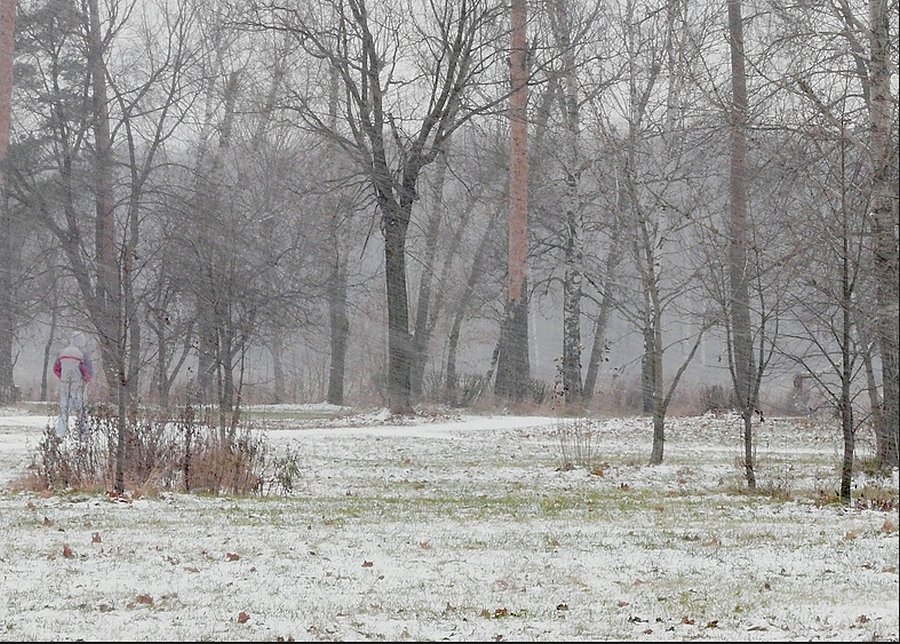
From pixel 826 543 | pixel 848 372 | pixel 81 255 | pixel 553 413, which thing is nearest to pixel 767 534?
pixel 826 543

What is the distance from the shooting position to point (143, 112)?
29641 mm

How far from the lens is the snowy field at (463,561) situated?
242 inches

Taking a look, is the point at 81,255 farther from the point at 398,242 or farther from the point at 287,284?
the point at 398,242

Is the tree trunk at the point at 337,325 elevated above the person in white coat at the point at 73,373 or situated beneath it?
elevated above

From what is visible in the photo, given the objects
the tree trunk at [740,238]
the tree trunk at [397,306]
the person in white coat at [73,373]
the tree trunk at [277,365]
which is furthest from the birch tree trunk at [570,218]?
the person in white coat at [73,373]

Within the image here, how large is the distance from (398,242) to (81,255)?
9.50 metres

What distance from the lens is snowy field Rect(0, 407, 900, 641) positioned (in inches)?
242

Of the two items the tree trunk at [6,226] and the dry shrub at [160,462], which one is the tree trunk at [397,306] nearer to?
the tree trunk at [6,226]

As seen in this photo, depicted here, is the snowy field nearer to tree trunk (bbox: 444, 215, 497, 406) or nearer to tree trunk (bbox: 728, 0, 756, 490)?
tree trunk (bbox: 728, 0, 756, 490)

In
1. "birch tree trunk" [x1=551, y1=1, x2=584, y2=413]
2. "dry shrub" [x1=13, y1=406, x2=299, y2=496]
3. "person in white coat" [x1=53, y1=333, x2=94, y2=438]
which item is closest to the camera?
"dry shrub" [x1=13, y1=406, x2=299, y2=496]

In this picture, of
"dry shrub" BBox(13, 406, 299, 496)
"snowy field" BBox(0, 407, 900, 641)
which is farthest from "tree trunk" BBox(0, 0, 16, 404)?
"dry shrub" BBox(13, 406, 299, 496)

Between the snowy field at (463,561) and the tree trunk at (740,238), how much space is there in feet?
2.82

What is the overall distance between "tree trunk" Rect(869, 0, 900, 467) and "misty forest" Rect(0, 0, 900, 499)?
77mm

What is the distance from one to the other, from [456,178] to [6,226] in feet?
38.0
